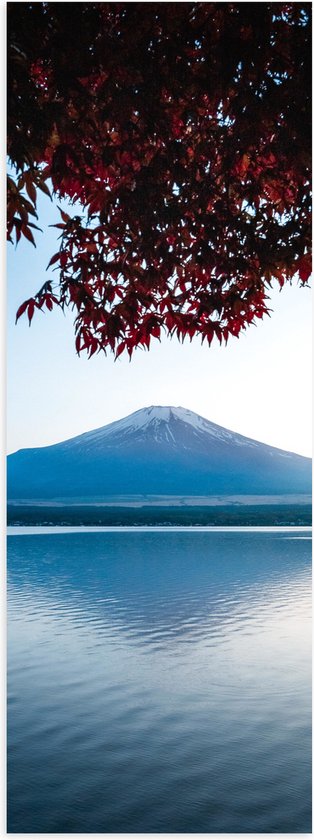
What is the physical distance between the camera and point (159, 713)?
16.3 ft

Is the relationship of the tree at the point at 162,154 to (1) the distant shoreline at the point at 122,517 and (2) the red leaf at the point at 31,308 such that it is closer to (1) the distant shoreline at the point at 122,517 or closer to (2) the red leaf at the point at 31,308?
(2) the red leaf at the point at 31,308

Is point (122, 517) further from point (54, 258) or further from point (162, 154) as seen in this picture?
point (162, 154)

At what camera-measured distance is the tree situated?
2.25 metres

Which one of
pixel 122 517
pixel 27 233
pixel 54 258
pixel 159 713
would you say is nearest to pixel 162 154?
pixel 54 258

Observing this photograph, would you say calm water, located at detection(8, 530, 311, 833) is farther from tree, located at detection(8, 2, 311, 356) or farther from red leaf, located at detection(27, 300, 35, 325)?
tree, located at detection(8, 2, 311, 356)

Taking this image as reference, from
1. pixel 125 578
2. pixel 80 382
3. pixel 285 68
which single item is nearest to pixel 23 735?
pixel 80 382

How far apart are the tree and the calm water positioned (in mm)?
2133

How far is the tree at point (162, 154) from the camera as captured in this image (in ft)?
7.38

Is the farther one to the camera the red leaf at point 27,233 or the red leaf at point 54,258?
the red leaf at point 54,258

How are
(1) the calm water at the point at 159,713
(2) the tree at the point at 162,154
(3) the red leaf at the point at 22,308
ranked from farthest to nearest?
(1) the calm water at the point at 159,713 → (3) the red leaf at the point at 22,308 → (2) the tree at the point at 162,154

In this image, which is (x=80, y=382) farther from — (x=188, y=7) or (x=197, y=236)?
(x=188, y=7)

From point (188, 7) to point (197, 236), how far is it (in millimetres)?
825

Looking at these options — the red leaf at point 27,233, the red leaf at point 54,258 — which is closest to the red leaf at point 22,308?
the red leaf at point 54,258

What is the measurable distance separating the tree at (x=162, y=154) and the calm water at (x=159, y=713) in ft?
7.00
